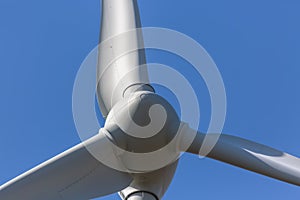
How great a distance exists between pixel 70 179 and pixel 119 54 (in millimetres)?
3646

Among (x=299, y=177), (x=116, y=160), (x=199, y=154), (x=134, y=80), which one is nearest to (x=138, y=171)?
(x=116, y=160)

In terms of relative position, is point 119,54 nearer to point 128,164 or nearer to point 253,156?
point 128,164

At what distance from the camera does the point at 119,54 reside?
1115 cm

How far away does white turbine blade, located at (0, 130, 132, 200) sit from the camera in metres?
7.77

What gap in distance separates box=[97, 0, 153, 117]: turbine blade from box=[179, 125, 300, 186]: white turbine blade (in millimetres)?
1703

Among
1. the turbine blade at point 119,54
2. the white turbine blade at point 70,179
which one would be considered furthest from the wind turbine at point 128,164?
the turbine blade at point 119,54

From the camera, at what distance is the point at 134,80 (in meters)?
10.2

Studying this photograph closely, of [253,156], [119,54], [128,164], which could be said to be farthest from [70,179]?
[119,54]

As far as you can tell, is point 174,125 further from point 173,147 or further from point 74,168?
point 74,168

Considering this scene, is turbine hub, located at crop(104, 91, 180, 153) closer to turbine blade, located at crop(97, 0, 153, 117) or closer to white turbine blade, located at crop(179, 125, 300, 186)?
white turbine blade, located at crop(179, 125, 300, 186)

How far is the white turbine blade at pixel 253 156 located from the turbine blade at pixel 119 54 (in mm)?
1703

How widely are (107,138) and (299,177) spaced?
11.1ft

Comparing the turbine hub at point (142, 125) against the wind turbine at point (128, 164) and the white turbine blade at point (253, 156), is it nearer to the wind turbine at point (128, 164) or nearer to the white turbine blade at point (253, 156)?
the wind turbine at point (128, 164)

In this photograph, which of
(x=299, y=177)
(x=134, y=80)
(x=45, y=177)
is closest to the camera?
(x=45, y=177)
